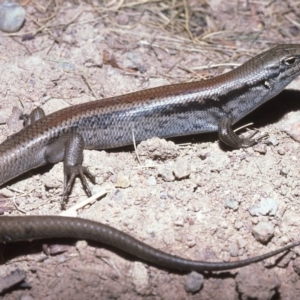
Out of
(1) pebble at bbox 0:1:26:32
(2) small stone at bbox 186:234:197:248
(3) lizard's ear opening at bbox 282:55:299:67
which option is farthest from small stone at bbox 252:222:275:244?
(1) pebble at bbox 0:1:26:32

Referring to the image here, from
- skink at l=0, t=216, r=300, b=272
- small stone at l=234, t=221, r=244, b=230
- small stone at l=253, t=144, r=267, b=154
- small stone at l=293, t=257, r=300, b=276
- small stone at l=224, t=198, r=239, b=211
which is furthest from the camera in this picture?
small stone at l=253, t=144, r=267, b=154

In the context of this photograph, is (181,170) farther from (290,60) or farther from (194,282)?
(290,60)

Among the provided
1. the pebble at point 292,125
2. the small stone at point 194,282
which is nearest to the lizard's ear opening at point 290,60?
the pebble at point 292,125

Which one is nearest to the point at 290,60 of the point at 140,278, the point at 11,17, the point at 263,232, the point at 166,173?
the point at 166,173

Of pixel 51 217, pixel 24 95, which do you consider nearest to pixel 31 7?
pixel 24 95

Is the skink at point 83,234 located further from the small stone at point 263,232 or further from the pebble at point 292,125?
the pebble at point 292,125

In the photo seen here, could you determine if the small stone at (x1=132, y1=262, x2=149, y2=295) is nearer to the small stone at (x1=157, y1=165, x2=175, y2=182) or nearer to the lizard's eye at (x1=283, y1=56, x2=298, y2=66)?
the small stone at (x1=157, y1=165, x2=175, y2=182)

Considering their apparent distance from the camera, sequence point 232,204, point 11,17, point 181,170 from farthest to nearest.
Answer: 1. point 11,17
2. point 181,170
3. point 232,204

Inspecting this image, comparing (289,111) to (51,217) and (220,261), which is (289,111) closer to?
(220,261)
